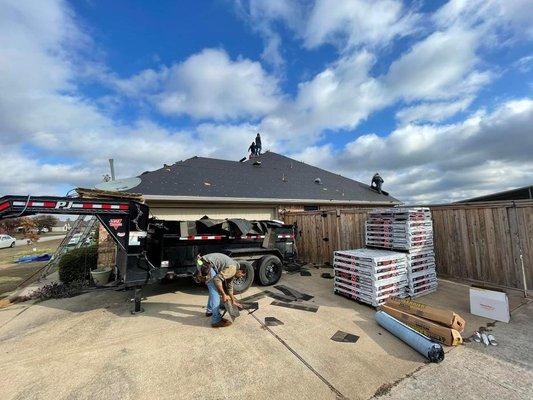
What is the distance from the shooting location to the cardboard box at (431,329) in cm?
411

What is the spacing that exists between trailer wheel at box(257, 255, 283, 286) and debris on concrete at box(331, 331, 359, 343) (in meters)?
3.29

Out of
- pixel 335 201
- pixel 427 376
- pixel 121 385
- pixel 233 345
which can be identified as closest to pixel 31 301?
pixel 121 385

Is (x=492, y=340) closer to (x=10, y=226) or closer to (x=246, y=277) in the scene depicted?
(x=246, y=277)

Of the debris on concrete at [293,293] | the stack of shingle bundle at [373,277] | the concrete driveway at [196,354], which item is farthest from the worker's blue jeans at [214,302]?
the stack of shingle bundle at [373,277]

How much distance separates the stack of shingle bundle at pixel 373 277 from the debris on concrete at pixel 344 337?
1.43m

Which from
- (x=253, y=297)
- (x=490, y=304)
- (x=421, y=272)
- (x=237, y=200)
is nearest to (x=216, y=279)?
(x=253, y=297)

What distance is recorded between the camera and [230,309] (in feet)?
17.1

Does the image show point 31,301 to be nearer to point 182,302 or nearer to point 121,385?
point 182,302

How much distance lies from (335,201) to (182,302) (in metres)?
10.0

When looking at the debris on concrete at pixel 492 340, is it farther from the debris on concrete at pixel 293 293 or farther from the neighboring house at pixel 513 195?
the neighboring house at pixel 513 195

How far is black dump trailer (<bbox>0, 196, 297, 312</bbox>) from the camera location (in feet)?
16.5

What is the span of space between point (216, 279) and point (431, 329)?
12.3 feet

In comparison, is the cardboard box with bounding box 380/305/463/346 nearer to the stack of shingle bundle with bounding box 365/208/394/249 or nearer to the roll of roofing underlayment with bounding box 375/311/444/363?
the roll of roofing underlayment with bounding box 375/311/444/363

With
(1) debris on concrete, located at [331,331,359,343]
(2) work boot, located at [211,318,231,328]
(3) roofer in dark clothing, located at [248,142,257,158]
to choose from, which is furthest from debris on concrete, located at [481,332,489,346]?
(3) roofer in dark clothing, located at [248,142,257,158]
